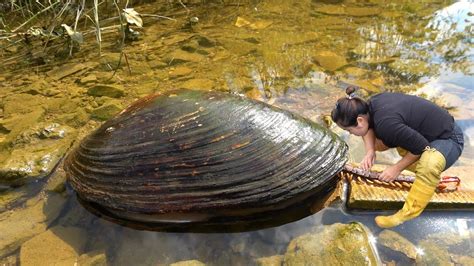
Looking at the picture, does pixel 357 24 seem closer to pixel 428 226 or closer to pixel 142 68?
pixel 142 68

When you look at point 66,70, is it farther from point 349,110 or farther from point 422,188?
point 422,188

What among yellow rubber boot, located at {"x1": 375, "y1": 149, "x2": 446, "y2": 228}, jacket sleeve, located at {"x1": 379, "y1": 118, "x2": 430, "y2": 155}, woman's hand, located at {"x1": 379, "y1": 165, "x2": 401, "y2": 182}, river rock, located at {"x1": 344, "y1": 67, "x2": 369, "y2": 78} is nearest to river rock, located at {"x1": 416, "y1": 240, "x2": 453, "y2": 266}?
yellow rubber boot, located at {"x1": 375, "y1": 149, "x2": 446, "y2": 228}

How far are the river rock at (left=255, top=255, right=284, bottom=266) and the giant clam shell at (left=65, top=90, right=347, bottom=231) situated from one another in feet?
0.97

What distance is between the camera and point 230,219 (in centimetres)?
303

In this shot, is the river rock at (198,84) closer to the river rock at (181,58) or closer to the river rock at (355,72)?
the river rock at (181,58)

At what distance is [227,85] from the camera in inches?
193

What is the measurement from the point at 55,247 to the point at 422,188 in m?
2.58

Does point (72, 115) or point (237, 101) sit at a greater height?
point (237, 101)

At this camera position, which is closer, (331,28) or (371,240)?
(371,240)

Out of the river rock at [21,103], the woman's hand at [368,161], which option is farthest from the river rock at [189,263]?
the river rock at [21,103]

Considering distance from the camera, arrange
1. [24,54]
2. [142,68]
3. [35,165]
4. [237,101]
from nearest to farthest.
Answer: [237,101] < [35,165] < [142,68] < [24,54]

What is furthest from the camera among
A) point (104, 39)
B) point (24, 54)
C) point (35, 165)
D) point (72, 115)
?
point (104, 39)

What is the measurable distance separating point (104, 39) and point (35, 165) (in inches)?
128

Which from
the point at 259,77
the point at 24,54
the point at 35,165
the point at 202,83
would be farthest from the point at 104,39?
the point at 35,165
